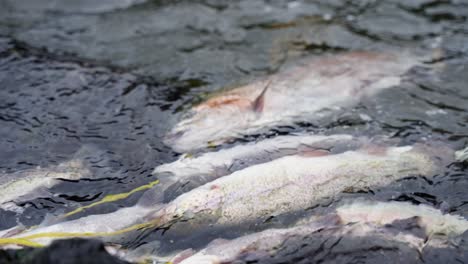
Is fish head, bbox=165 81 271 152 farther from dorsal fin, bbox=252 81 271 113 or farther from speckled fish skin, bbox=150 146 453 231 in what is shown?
speckled fish skin, bbox=150 146 453 231

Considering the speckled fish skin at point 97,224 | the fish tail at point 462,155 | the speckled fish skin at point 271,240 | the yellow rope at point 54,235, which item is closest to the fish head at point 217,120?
the speckled fish skin at point 97,224

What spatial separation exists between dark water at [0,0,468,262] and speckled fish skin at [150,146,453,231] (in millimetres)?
144

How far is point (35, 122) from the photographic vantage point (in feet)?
15.5

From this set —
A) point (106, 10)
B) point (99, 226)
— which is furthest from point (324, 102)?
point (106, 10)

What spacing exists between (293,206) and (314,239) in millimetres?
322

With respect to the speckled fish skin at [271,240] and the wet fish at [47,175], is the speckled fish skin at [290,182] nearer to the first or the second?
the speckled fish skin at [271,240]

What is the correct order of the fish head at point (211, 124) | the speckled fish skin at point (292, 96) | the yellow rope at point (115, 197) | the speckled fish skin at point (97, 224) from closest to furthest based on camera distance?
the speckled fish skin at point (97, 224), the yellow rope at point (115, 197), the fish head at point (211, 124), the speckled fish skin at point (292, 96)

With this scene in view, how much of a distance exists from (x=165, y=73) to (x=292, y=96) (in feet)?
4.10

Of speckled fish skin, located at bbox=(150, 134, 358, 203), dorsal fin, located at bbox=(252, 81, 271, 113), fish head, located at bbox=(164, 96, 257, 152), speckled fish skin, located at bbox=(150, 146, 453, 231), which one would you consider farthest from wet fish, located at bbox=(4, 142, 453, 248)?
dorsal fin, located at bbox=(252, 81, 271, 113)

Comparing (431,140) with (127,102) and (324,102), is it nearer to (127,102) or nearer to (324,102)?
(324,102)

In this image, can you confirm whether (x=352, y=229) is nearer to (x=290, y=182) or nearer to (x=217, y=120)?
(x=290, y=182)

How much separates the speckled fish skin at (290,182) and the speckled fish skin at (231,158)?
14cm

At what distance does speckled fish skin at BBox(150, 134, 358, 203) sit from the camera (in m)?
4.00

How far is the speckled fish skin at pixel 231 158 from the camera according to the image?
400 cm
